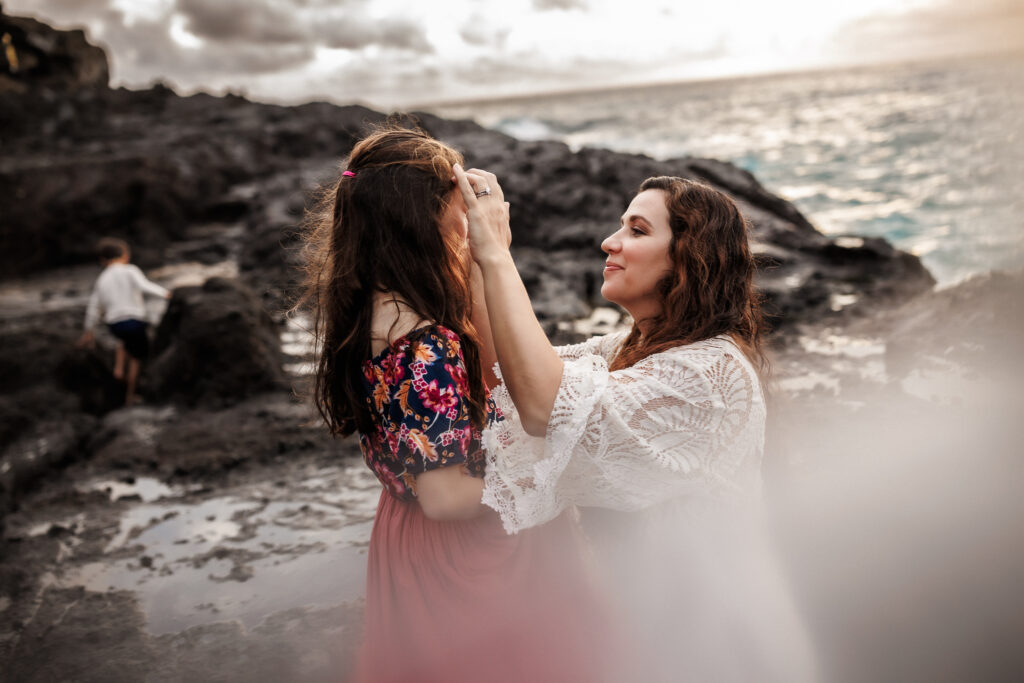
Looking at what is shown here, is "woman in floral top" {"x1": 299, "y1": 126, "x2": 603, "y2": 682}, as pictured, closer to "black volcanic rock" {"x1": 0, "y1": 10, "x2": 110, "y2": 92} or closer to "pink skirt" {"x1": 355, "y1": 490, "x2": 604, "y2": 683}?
"pink skirt" {"x1": 355, "y1": 490, "x2": 604, "y2": 683}

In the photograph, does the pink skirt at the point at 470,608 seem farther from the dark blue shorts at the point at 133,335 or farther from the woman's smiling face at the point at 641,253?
the dark blue shorts at the point at 133,335

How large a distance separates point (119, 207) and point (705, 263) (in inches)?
564

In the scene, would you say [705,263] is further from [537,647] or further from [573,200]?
[573,200]

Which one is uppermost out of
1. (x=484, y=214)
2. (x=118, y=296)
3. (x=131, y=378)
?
(x=484, y=214)

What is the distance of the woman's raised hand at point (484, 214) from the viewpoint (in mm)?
1795

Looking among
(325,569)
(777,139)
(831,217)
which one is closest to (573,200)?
(325,569)

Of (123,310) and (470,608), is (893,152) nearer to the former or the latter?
(123,310)

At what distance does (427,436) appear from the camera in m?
1.72

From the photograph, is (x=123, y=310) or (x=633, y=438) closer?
(x=633, y=438)

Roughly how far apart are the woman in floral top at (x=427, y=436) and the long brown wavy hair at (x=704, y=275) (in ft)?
1.95

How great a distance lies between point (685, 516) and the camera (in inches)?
81.7

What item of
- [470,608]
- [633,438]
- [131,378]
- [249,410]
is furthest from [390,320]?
[131,378]

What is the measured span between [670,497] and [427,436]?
2.48ft

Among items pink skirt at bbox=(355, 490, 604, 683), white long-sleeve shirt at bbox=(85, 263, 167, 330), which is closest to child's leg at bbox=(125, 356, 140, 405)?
white long-sleeve shirt at bbox=(85, 263, 167, 330)
